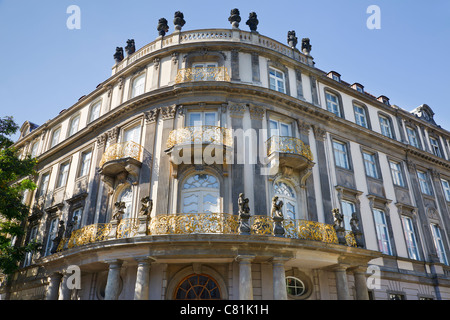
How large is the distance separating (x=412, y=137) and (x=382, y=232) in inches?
383

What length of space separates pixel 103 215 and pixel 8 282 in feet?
33.2

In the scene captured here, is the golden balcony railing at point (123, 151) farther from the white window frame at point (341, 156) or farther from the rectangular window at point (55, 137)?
the white window frame at point (341, 156)

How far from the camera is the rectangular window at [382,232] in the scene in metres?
18.7

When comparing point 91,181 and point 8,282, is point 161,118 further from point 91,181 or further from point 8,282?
point 8,282

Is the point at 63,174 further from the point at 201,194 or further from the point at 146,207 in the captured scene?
the point at 201,194

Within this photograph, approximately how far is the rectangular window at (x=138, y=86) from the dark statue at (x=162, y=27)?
296 centimetres

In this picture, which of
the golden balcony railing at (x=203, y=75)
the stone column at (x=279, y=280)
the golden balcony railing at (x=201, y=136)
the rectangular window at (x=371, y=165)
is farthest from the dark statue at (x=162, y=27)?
the stone column at (x=279, y=280)

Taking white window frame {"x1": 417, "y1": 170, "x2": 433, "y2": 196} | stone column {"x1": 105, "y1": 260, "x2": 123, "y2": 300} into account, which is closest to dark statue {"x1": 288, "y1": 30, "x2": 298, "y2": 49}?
white window frame {"x1": 417, "y1": 170, "x2": 433, "y2": 196}

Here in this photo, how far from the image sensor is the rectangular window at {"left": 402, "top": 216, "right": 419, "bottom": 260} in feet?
65.4

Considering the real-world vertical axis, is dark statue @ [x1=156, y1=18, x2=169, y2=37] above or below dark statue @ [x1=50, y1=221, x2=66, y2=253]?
above

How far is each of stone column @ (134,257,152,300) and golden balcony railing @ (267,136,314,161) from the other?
24.3 ft

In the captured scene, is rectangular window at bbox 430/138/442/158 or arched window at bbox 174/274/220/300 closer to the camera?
arched window at bbox 174/274/220/300

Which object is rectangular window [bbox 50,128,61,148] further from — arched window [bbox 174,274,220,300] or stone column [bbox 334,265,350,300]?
stone column [bbox 334,265,350,300]

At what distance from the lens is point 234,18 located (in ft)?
66.8
